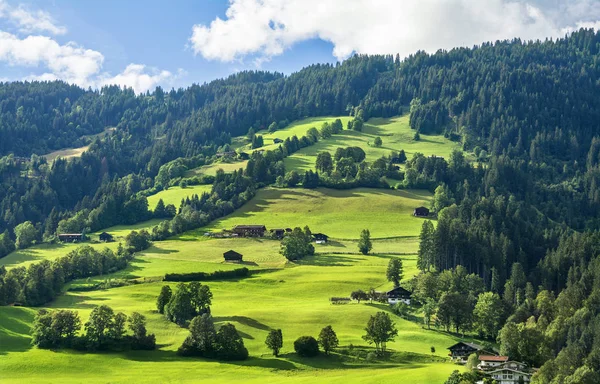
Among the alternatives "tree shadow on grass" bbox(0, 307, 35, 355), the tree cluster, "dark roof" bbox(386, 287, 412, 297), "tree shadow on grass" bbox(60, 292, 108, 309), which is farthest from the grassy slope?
"dark roof" bbox(386, 287, 412, 297)

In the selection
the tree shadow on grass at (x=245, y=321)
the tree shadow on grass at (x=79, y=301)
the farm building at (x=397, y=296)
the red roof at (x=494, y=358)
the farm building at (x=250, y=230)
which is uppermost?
the farm building at (x=250, y=230)

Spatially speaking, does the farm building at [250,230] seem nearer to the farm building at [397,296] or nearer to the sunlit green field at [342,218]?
the sunlit green field at [342,218]

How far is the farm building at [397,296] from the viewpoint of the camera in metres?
122

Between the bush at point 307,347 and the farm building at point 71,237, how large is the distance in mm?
105827

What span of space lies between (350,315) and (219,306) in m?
20.6

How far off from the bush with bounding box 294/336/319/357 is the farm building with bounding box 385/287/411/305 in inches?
1081

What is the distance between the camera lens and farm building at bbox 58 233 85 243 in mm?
189675

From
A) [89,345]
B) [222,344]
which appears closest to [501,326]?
[222,344]

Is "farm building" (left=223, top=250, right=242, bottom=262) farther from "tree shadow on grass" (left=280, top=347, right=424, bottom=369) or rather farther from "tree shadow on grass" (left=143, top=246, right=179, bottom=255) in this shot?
"tree shadow on grass" (left=280, top=347, right=424, bottom=369)

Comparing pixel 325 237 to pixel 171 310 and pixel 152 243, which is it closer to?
pixel 152 243

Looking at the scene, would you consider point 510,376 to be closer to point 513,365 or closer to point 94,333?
point 513,365

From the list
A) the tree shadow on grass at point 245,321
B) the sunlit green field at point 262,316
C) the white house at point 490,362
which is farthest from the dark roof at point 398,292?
the white house at point 490,362

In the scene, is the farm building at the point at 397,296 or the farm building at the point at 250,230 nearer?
the farm building at the point at 397,296

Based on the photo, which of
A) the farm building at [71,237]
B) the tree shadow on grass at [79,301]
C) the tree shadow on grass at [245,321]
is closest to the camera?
the tree shadow on grass at [245,321]
